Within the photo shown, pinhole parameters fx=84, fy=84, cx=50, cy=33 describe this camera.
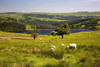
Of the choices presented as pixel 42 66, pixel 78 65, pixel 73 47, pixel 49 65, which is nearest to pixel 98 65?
pixel 78 65

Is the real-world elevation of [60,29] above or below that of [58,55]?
below

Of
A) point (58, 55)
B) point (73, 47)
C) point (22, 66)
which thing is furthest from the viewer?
point (73, 47)

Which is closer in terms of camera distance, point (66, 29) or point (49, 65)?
point (49, 65)

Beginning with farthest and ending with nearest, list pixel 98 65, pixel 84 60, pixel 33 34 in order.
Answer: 1. pixel 33 34
2. pixel 84 60
3. pixel 98 65

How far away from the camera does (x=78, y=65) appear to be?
24.0ft

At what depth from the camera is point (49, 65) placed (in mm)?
7309

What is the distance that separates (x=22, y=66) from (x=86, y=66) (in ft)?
17.2

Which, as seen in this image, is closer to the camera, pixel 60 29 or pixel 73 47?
pixel 73 47

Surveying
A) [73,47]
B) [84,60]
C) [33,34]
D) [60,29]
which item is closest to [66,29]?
[60,29]

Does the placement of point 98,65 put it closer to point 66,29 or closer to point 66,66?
point 66,66

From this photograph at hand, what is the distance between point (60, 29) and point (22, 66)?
4945cm

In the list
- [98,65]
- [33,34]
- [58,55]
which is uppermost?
[98,65]

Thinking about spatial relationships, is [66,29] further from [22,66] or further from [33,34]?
[22,66]

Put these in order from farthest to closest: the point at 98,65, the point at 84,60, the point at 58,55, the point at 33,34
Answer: the point at 33,34, the point at 58,55, the point at 84,60, the point at 98,65
